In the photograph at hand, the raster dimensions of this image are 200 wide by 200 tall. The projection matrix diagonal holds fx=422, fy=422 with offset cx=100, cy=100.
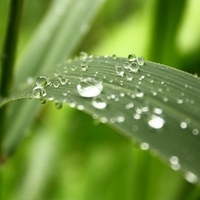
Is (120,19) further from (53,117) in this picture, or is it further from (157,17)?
(157,17)

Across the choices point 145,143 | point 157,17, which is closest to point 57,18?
point 157,17

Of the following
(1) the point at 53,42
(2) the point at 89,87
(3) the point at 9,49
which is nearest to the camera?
(2) the point at 89,87

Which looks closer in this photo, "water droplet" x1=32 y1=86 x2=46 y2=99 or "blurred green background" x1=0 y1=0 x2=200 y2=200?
"water droplet" x1=32 y1=86 x2=46 y2=99

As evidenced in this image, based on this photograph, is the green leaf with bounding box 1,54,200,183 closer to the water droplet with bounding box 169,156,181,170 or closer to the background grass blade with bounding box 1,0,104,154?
the water droplet with bounding box 169,156,181,170

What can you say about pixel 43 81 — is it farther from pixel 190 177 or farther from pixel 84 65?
pixel 190 177

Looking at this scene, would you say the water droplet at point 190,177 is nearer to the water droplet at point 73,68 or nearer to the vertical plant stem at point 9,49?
the water droplet at point 73,68

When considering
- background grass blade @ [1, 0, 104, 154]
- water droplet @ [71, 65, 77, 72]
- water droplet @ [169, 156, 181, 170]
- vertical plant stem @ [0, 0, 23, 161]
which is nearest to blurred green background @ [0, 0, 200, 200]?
background grass blade @ [1, 0, 104, 154]

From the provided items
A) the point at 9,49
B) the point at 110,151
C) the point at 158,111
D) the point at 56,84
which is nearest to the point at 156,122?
the point at 158,111
